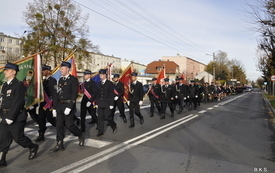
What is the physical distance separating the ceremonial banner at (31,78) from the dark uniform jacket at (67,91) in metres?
0.83

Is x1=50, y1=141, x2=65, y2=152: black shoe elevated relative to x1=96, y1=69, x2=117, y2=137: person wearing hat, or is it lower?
lower

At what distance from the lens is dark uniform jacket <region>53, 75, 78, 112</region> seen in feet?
17.7

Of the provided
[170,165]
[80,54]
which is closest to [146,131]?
[170,165]

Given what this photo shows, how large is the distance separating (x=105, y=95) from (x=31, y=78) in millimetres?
1982

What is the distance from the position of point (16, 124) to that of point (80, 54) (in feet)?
76.8

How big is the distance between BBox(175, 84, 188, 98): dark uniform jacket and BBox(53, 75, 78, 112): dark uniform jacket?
8.50 metres

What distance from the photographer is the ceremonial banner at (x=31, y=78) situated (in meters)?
5.92

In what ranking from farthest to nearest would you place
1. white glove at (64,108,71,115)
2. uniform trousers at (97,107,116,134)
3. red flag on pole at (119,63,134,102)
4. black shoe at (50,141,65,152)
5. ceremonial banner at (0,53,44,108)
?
1. red flag on pole at (119,63,134,102)
2. uniform trousers at (97,107,116,134)
3. ceremonial banner at (0,53,44,108)
4. black shoe at (50,141,65,152)
5. white glove at (64,108,71,115)

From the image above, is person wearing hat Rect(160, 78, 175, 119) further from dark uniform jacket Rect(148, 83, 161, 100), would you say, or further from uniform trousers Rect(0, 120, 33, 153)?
uniform trousers Rect(0, 120, 33, 153)

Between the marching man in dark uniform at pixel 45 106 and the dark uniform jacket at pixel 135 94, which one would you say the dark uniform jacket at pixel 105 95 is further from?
the dark uniform jacket at pixel 135 94

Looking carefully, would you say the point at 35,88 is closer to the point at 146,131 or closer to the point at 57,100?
the point at 57,100

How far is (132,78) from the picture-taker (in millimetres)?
9133

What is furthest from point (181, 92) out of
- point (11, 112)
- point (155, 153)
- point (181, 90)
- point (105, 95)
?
point (11, 112)

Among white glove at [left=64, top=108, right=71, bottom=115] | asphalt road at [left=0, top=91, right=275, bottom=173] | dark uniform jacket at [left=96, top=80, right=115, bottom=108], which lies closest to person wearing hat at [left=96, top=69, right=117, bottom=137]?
dark uniform jacket at [left=96, top=80, right=115, bottom=108]
